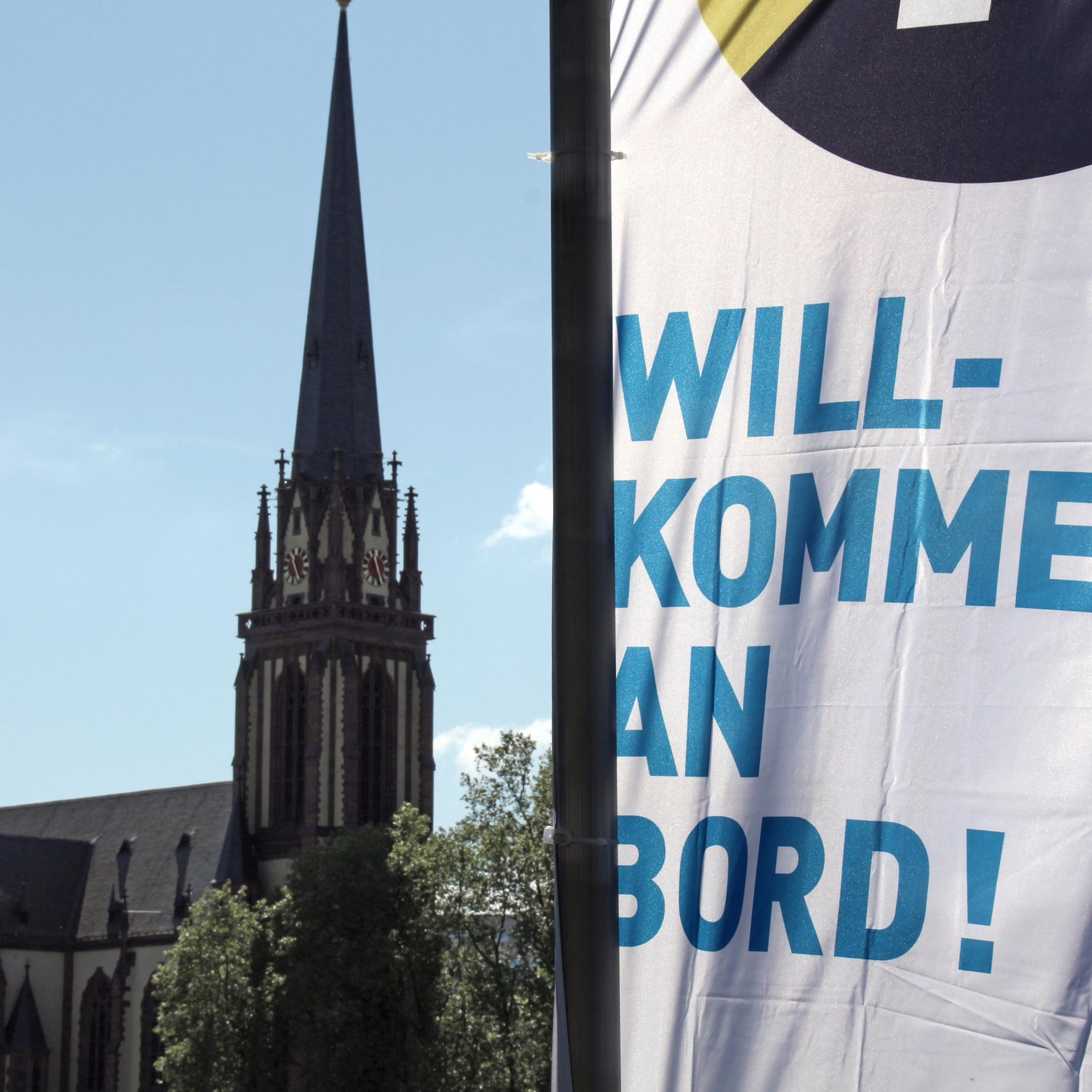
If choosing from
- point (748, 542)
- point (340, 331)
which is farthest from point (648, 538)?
point (340, 331)

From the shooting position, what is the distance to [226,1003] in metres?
70.2

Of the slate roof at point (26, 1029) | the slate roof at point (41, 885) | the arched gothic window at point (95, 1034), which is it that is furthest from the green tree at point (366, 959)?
the slate roof at point (41, 885)

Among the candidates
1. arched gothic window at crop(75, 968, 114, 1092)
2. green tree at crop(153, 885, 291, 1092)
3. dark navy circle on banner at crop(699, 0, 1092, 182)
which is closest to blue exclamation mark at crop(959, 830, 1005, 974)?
dark navy circle on banner at crop(699, 0, 1092, 182)

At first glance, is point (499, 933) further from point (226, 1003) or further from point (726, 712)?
point (726, 712)

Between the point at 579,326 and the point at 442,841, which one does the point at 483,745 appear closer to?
the point at 442,841

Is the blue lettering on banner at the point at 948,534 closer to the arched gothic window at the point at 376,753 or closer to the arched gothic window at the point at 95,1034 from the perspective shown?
the arched gothic window at the point at 376,753

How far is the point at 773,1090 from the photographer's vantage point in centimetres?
545

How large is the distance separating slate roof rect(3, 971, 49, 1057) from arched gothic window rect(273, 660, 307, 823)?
15.6 metres

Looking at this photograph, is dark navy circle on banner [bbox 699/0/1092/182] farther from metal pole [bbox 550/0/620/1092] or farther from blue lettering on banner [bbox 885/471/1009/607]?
metal pole [bbox 550/0/620/1092]

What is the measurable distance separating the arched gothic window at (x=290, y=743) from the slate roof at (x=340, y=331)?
9546mm

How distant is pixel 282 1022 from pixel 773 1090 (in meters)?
68.4

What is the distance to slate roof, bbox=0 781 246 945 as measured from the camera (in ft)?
299

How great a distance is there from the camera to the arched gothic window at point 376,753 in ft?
287

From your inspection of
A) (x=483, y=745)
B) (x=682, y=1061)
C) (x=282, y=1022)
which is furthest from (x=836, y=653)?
(x=282, y=1022)
